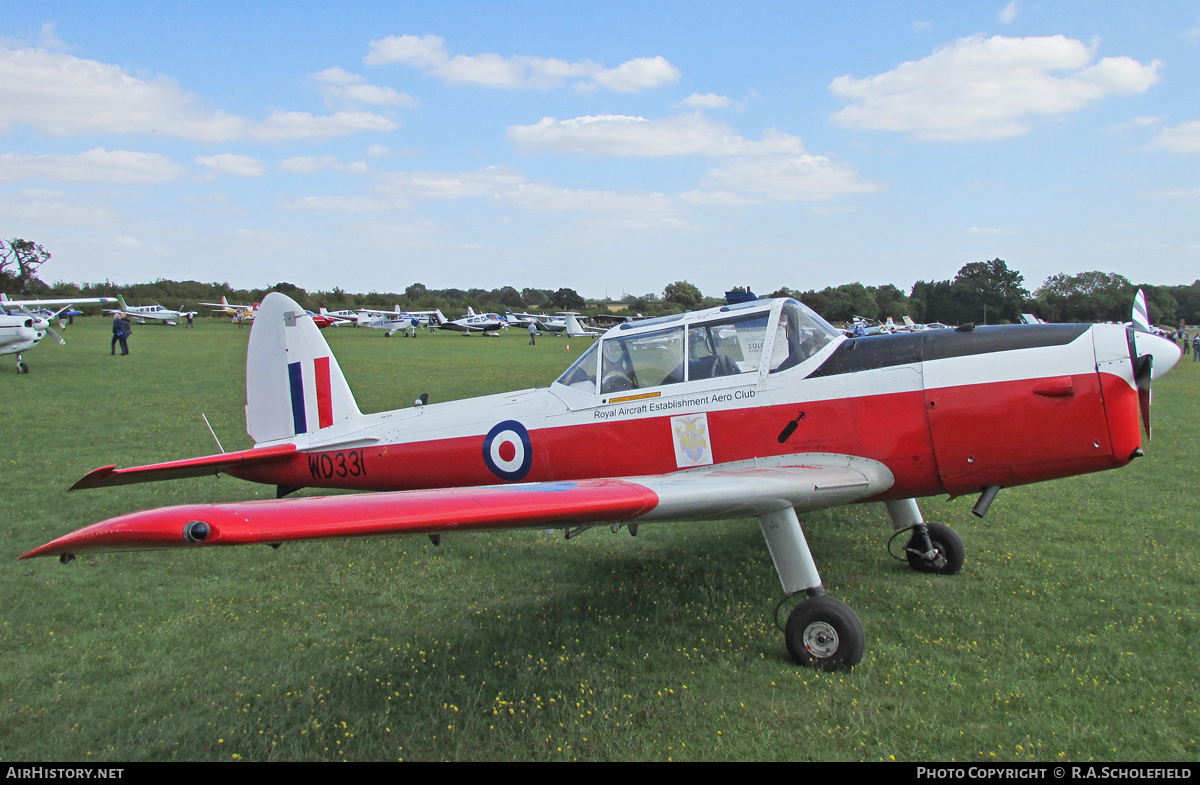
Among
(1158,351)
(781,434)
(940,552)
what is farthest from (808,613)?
(1158,351)

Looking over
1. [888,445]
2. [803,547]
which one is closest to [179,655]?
[803,547]

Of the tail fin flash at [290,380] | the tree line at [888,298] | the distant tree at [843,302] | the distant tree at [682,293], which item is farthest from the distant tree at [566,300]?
the tail fin flash at [290,380]

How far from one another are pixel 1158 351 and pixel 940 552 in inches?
86.9

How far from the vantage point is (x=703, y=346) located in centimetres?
500

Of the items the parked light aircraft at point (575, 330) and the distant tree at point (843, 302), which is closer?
the distant tree at point (843, 302)

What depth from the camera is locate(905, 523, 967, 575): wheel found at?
5.61 meters

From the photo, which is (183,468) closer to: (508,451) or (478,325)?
(508,451)

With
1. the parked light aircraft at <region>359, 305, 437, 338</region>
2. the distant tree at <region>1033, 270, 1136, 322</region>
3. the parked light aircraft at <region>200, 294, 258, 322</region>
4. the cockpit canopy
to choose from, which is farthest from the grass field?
the parked light aircraft at <region>200, 294, 258, 322</region>

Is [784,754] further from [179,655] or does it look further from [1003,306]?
[1003,306]

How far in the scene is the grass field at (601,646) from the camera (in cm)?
335

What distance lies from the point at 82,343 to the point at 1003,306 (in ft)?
187

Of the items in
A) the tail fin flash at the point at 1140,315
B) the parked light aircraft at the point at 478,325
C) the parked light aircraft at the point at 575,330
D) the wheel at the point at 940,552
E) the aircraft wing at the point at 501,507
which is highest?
the parked light aircraft at the point at 478,325

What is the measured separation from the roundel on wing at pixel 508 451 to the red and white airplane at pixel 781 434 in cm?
1

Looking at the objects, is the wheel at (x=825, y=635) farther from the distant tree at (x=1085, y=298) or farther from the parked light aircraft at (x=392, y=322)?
the parked light aircraft at (x=392, y=322)
